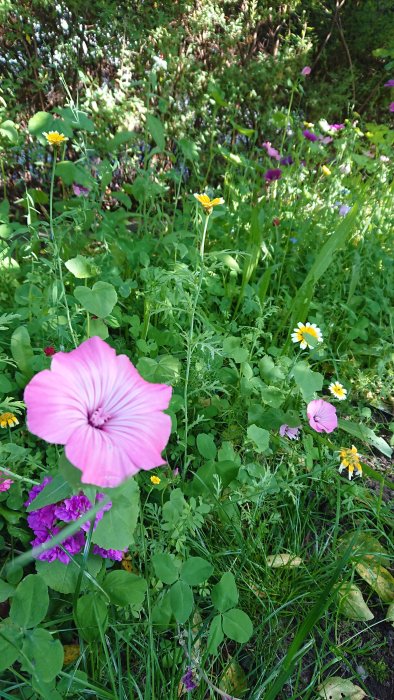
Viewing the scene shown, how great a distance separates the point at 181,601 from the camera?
1.04 m

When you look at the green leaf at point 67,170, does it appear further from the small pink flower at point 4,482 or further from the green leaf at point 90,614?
the green leaf at point 90,614

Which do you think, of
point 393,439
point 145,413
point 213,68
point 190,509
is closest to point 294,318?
point 393,439

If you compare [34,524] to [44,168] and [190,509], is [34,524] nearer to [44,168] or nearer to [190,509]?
[190,509]

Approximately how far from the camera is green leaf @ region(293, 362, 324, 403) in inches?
57.6

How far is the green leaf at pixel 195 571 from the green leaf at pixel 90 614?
0.60 ft

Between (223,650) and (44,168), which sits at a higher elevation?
(44,168)

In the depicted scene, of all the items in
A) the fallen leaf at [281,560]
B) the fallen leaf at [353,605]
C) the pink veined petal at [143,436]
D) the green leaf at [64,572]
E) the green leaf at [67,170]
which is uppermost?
the pink veined petal at [143,436]

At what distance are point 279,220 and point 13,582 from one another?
203 cm

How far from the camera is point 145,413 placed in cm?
74

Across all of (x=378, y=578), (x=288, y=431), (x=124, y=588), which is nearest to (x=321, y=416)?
(x=288, y=431)

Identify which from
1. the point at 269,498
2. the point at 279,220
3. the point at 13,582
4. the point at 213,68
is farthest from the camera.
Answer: the point at 213,68

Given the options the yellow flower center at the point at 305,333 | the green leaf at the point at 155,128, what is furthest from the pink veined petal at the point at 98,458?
Answer: the green leaf at the point at 155,128

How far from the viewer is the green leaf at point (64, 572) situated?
108cm

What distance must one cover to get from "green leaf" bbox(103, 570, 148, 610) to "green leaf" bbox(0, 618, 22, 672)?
20cm
